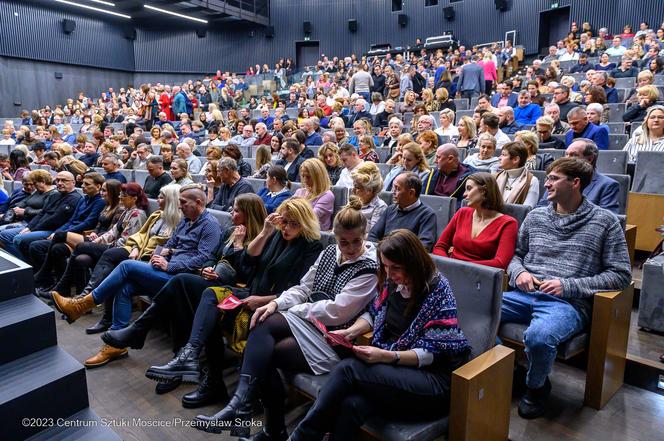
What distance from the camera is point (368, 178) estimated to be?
264 centimetres

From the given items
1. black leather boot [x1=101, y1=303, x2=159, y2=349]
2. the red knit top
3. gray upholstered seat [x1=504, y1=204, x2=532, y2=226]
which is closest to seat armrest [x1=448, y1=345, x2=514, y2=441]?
the red knit top

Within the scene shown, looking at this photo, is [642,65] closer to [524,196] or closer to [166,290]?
[524,196]

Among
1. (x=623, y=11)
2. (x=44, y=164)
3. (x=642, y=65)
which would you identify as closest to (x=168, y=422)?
(x=44, y=164)

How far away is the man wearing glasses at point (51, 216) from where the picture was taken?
11.6ft

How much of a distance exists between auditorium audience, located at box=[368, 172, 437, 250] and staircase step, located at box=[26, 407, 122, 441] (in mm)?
1503

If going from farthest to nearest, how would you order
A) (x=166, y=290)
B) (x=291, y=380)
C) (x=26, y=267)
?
(x=166, y=290) < (x=26, y=267) < (x=291, y=380)

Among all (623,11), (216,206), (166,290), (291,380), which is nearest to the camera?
(291,380)

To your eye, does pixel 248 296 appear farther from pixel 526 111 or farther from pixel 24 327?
pixel 526 111

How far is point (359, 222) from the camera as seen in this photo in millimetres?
1704

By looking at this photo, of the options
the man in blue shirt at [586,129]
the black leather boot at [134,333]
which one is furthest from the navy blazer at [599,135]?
the black leather boot at [134,333]

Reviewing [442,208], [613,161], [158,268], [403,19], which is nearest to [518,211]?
[442,208]

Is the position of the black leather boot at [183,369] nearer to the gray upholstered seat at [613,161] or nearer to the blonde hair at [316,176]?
the blonde hair at [316,176]

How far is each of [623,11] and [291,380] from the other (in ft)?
41.0

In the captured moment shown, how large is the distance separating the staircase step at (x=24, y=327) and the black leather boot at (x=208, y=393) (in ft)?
1.84
